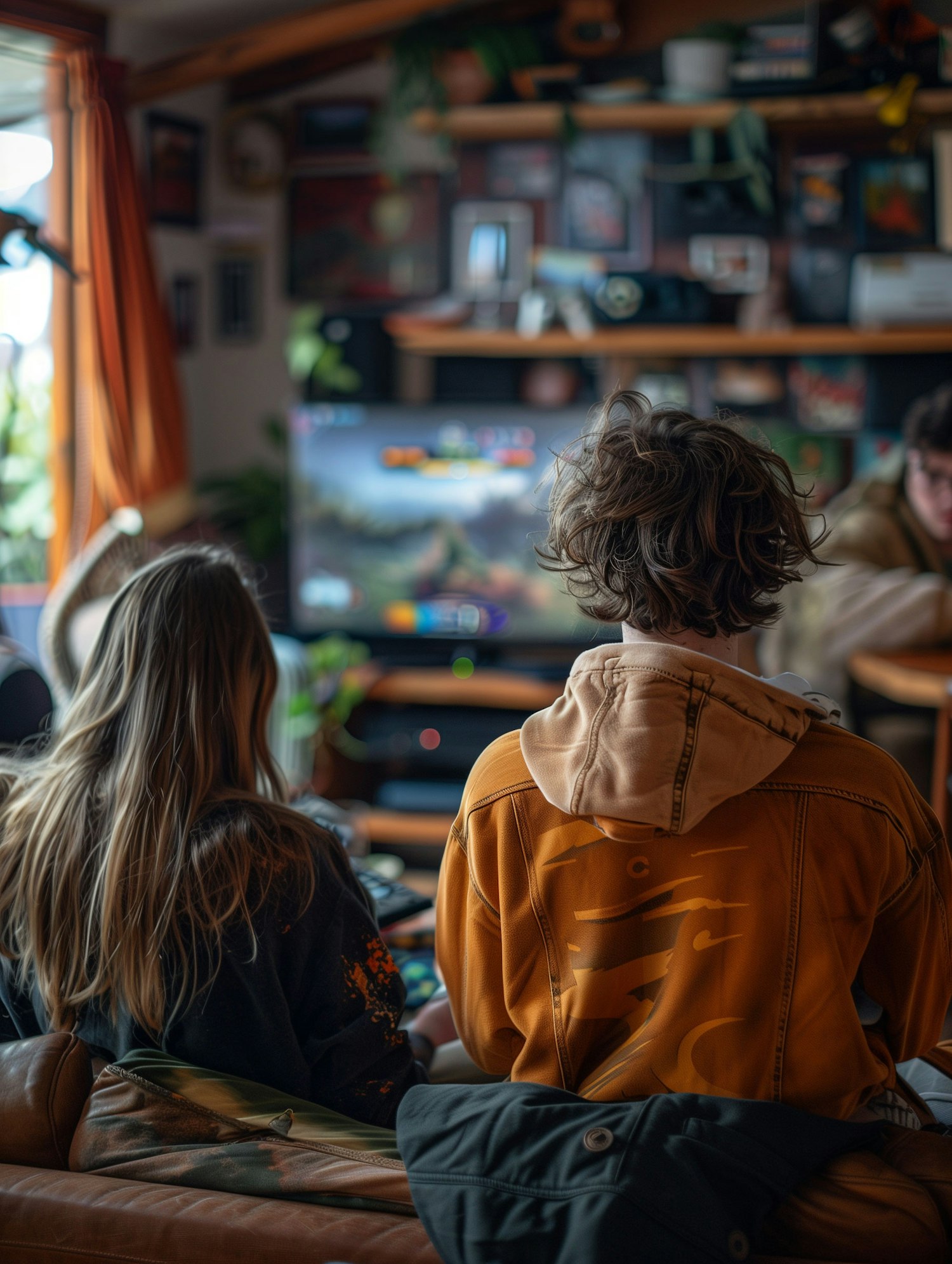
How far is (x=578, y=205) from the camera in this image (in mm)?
3926

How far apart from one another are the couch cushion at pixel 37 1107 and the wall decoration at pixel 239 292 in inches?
134

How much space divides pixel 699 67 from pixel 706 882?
3197mm

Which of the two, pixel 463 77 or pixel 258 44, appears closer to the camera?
pixel 258 44

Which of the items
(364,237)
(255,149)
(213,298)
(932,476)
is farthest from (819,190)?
(213,298)

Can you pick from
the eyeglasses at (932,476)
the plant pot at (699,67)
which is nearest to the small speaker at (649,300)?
the plant pot at (699,67)

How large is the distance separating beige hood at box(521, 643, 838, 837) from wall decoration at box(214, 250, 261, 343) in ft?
11.3

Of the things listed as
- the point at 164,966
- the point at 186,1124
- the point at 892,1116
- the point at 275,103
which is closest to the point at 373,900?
the point at 164,966

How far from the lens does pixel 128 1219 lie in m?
1.03

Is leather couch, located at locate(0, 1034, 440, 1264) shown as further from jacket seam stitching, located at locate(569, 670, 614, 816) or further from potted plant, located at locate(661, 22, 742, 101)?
potted plant, located at locate(661, 22, 742, 101)

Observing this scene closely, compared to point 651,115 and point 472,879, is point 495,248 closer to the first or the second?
point 651,115

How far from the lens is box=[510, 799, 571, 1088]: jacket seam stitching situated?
110 cm

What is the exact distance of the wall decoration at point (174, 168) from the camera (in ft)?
12.8

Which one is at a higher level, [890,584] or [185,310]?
[185,310]

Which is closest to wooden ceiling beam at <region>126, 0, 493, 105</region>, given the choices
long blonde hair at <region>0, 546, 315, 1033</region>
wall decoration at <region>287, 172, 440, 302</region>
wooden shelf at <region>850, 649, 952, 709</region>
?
wall decoration at <region>287, 172, 440, 302</region>
